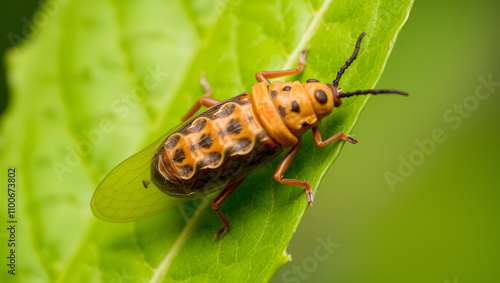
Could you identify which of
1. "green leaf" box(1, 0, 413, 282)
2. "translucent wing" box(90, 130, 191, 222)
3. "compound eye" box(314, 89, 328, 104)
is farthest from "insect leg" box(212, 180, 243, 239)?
"compound eye" box(314, 89, 328, 104)

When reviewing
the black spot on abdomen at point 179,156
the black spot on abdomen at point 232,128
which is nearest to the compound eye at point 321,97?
the black spot on abdomen at point 232,128

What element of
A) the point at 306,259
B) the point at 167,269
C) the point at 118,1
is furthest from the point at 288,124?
the point at 306,259

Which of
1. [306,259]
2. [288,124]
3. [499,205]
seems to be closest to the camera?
[288,124]

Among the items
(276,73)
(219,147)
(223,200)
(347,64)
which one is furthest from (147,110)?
(347,64)

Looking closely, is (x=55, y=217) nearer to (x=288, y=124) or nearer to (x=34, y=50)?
(x=34, y=50)

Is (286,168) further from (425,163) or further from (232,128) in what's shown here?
(425,163)

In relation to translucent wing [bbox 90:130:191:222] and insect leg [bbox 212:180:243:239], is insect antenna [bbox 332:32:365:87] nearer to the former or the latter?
insect leg [bbox 212:180:243:239]
